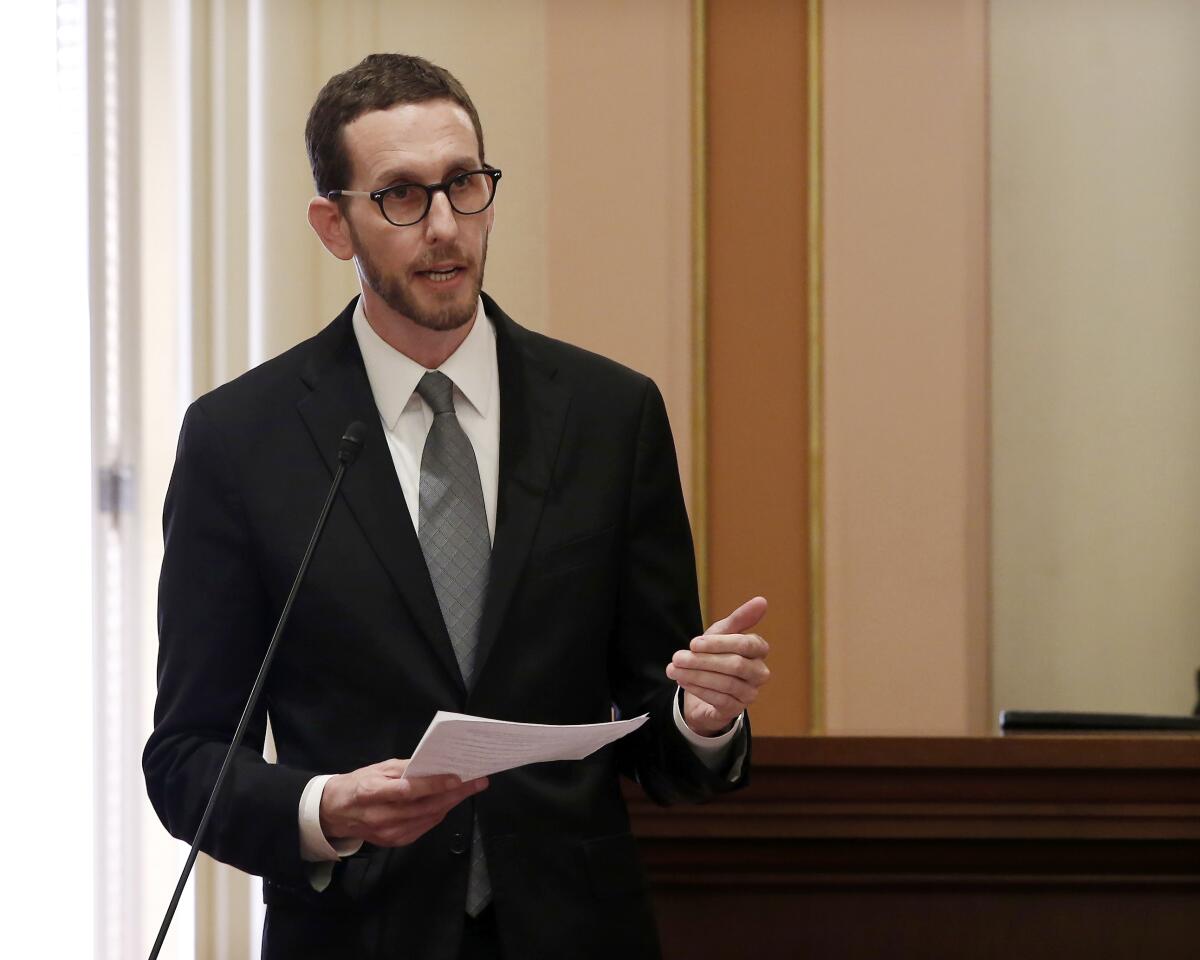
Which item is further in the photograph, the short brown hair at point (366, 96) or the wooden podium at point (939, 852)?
the wooden podium at point (939, 852)

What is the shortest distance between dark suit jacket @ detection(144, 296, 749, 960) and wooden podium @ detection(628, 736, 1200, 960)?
0.42m

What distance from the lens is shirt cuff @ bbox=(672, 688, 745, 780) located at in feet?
4.92

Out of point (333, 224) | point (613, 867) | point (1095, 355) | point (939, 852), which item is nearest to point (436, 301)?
point (333, 224)

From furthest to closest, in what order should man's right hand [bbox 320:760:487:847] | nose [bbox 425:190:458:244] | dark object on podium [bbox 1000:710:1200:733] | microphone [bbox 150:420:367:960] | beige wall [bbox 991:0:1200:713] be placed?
beige wall [bbox 991:0:1200:713]
dark object on podium [bbox 1000:710:1200:733]
nose [bbox 425:190:458:244]
man's right hand [bbox 320:760:487:847]
microphone [bbox 150:420:367:960]

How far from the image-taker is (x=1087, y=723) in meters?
2.10

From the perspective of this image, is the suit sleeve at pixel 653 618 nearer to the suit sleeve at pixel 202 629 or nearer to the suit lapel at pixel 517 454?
the suit lapel at pixel 517 454

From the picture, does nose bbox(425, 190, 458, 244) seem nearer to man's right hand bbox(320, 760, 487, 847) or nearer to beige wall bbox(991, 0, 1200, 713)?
man's right hand bbox(320, 760, 487, 847)

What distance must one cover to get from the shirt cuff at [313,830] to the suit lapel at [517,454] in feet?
0.62

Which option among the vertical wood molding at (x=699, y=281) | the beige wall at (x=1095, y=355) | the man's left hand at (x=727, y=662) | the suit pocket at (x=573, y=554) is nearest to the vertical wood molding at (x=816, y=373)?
the vertical wood molding at (x=699, y=281)

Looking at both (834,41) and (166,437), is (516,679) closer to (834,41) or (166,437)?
(166,437)

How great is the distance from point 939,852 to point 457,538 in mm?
881

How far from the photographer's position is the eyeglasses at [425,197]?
155 cm

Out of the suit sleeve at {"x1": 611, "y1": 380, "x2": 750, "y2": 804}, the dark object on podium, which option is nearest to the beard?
the suit sleeve at {"x1": 611, "y1": 380, "x2": 750, "y2": 804}

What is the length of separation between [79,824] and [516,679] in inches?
67.6
